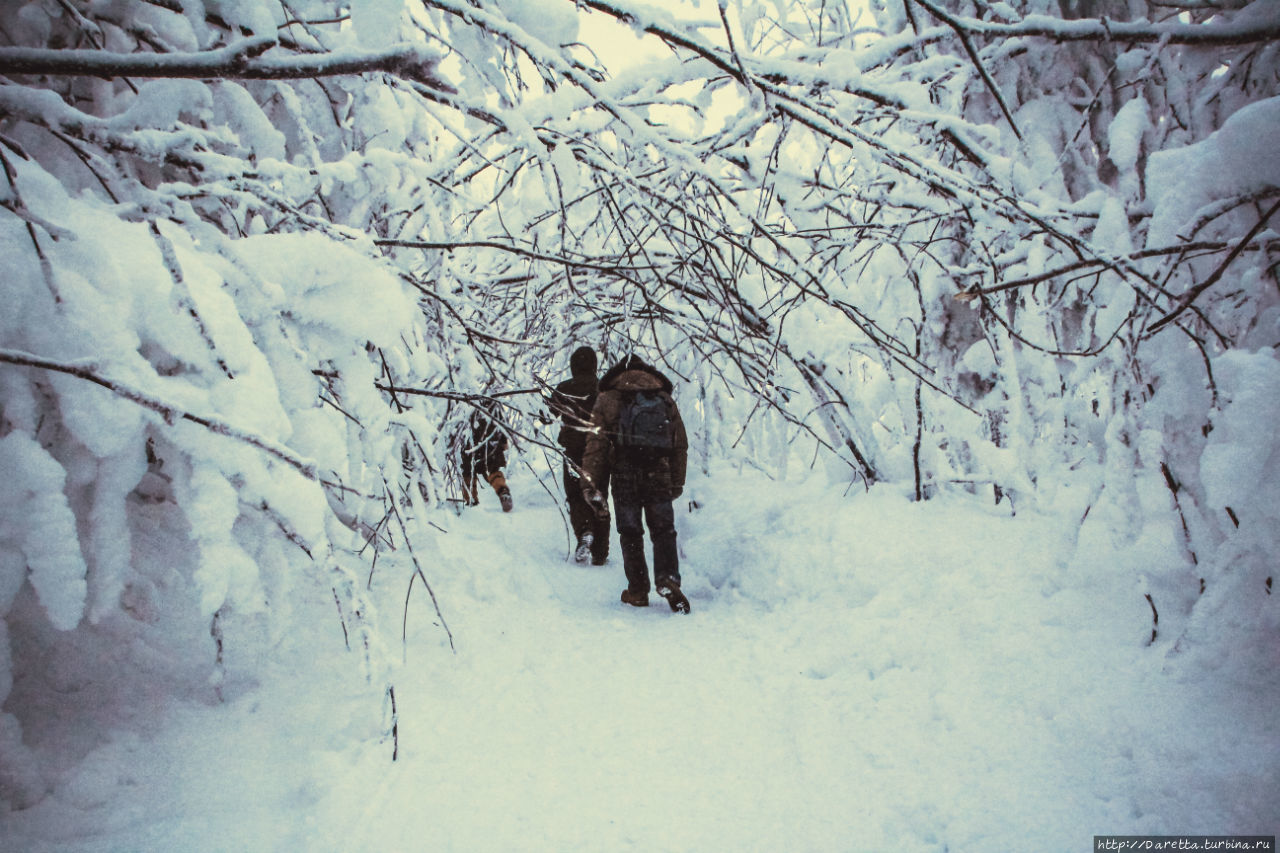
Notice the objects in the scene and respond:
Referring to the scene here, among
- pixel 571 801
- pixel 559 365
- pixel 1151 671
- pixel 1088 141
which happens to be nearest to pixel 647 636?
pixel 571 801

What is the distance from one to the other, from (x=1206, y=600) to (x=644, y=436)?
2.83m

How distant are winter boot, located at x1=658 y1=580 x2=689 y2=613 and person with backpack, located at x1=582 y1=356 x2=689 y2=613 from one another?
1.4 inches

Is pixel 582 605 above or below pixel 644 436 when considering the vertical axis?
below

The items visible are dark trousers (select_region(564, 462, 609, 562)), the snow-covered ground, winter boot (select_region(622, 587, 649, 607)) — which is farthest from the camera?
dark trousers (select_region(564, 462, 609, 562))

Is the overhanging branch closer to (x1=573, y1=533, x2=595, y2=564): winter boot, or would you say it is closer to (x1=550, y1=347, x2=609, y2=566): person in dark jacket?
(x1=550, y1=347, x2=609, y2=566): person in dark jacket

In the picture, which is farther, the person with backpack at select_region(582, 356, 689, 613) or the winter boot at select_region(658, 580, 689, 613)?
the person with backpack at select_region(582, 356, 689, 613)

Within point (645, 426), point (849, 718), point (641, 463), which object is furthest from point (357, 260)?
point (641, 463)

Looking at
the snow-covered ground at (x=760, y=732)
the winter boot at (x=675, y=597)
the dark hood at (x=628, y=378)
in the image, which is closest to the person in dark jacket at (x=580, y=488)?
the dark hood at (x=628, y=378)

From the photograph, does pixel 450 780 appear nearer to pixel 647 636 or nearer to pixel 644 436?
pixel 647 636

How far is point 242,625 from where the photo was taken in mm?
1973

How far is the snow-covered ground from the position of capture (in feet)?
4.94

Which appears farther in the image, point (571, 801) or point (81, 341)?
point (571, 801)

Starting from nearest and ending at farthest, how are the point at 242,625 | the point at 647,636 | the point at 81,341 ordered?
the point at 81,341
the point at 242,625
the point at 647,636

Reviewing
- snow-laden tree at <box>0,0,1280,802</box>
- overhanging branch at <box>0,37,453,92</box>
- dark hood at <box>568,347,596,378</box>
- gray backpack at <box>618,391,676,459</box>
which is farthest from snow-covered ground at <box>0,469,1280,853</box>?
dark hood at <box>568,347,596,378</box>
